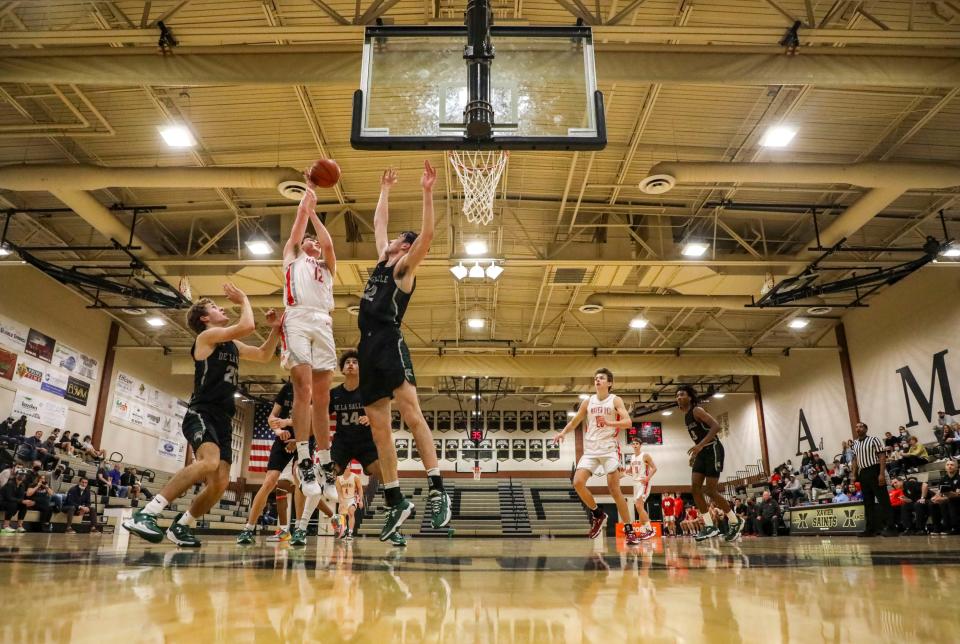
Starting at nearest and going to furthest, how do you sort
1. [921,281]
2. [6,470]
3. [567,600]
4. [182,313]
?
[567,600] → [6,470] → [921,281] → [182,313]

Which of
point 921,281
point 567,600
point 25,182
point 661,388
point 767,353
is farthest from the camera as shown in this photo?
point 661,388

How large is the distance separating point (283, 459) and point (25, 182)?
24.6 ft

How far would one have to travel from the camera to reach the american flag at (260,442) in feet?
98.1

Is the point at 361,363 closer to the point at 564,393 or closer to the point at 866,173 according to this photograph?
the point at 866,173

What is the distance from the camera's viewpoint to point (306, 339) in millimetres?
4602

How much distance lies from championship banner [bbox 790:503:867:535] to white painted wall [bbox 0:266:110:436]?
68.1 ft

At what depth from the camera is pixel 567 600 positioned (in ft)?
5.73

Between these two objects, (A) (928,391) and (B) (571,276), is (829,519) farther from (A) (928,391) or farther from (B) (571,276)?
(B) (571,276)

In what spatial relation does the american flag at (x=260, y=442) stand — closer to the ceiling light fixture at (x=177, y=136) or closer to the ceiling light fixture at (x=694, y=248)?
the ceiling light fixture at (x=177, y=136)

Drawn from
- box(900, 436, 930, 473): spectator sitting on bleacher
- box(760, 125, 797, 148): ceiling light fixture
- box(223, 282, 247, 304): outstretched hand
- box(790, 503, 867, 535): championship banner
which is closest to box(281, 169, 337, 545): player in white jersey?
box(223, 282, 247, 304): outstretched hand

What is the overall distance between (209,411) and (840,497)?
1671cm

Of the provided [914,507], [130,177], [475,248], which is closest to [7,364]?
[130,177]

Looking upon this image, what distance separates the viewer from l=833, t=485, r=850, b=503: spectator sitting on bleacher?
1586 cm

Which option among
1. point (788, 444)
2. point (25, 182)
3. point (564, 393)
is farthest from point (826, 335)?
point (25, 182)
